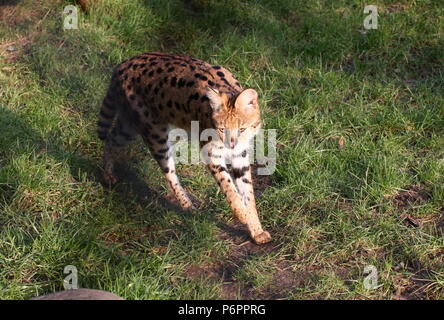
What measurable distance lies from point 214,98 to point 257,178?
126 centimetres

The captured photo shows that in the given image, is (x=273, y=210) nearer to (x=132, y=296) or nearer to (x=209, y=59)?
(x=132, y=296)

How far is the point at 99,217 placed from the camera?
509cm

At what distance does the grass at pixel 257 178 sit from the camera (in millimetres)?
4609

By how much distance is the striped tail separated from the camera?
5.52 metres

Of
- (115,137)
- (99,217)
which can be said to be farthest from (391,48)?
(99,217)

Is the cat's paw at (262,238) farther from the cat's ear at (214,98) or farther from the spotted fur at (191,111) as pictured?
the cat's ear at (214,98)

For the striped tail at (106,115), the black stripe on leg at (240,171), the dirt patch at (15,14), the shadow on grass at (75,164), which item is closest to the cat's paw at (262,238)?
the black stripe on leg at (240,171)

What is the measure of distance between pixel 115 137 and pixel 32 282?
1557 millimetres

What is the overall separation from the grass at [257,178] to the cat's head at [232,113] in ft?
2.37

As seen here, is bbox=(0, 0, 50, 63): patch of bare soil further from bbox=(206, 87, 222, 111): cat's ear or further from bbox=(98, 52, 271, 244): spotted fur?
bbox=(206, 87, 222, 111): cat's ear

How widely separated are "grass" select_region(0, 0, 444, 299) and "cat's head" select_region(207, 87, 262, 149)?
0.72 metres

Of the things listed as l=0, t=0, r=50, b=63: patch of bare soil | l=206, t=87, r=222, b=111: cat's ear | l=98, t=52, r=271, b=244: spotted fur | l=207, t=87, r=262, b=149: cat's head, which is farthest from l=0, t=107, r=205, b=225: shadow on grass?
l=0, t=0, r=50, b=63: patch of bare soil

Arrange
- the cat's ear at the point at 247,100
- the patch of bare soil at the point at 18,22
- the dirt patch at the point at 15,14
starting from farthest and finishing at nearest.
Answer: the dirt patch at the point at 15,14
the patch of bare soil at the point at 18,22
the cat's ear at the point at 247,100
